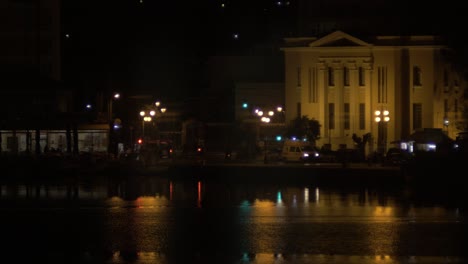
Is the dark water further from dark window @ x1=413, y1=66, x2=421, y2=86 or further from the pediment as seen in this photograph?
dark window @ x1=413, y1=66, x2=421, y2=86

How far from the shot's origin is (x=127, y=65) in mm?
94250

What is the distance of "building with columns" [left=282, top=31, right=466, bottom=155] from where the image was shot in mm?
77438

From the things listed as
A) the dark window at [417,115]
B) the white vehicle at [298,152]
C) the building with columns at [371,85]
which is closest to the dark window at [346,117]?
the building with columns at [371,85]

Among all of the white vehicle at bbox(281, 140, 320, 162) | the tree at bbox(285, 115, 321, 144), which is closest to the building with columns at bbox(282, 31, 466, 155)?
the tree at bbox(285, 115, 321, 144)

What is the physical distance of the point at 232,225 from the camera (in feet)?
66.3

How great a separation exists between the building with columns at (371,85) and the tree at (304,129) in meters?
2.20

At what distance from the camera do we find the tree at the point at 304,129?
74750 millimetres

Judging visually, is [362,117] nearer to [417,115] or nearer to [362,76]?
[362,76]

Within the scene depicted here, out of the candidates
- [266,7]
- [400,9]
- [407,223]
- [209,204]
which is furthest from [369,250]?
[266,7]

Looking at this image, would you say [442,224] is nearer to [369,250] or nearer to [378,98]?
[369,250]

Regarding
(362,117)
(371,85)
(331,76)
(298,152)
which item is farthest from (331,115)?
(298,152)

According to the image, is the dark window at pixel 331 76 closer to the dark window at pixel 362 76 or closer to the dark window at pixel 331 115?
the dark window at pixel 331 115

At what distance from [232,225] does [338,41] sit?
59532 millimetres

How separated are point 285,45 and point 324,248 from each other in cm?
6541
